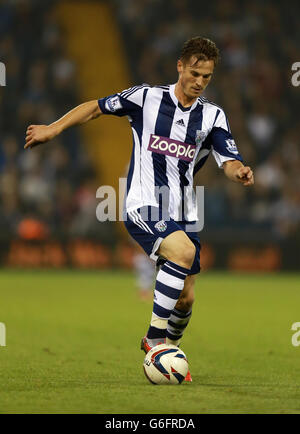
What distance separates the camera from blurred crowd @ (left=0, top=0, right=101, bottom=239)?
728 inches

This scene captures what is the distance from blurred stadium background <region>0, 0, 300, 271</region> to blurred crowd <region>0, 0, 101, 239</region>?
0.09 feet

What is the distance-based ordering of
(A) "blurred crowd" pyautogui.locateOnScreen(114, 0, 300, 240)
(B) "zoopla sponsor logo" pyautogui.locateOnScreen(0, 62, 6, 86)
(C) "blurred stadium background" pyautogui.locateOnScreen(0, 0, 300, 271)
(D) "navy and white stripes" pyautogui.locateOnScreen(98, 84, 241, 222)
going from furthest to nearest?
(B) "zoopla sponsor logo" pyautogui.locateOnScreen(0, 62, 6, 86), (A) "blurred crowd" pyautogui.locateOnScreen(114, 0, 300, 240), (C) "blurred stadium background" pyautogui.locateOnScreen(0, 0, 300, 271), (D) "navy and white stripes" pyautogui.locateOnScreen(98, 84, 241, 222)

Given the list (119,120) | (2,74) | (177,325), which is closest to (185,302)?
(177,325)

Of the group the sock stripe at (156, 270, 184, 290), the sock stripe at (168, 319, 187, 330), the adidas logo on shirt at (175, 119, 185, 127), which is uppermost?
the adidas logo on shirt at (175, 119, 185, 127)

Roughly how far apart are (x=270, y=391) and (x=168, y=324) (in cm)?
135

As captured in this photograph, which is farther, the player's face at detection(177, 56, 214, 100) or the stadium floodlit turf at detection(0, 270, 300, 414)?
the player's face at detection(177, 56, 214, 100)

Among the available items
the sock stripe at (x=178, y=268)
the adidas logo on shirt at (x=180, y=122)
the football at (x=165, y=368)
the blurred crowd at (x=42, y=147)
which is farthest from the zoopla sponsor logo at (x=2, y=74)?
the football at (x=165, y=368)

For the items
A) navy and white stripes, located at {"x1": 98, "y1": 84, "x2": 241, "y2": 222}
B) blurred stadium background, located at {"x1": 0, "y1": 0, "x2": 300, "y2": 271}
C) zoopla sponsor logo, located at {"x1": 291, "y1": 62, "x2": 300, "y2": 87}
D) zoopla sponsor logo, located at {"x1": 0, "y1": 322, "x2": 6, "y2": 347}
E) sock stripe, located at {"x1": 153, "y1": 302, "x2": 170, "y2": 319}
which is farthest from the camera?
zoopla sponsor logo, located at {"x1": 291, "y1": 62, "x2": 300, "y2": 87}

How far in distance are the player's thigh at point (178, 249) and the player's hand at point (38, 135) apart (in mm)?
1020

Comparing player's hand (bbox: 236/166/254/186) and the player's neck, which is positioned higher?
the player's neck

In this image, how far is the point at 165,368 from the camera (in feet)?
19.0

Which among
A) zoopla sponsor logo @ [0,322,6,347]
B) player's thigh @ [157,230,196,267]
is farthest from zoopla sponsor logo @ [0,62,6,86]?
player's thigh @ [157,230,196,267]

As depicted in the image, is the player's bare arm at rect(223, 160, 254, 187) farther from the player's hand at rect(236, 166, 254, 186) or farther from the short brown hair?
the short brown hair

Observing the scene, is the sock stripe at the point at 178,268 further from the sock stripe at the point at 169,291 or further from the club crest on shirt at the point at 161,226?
the club crest on shirt at the point at 161,226
